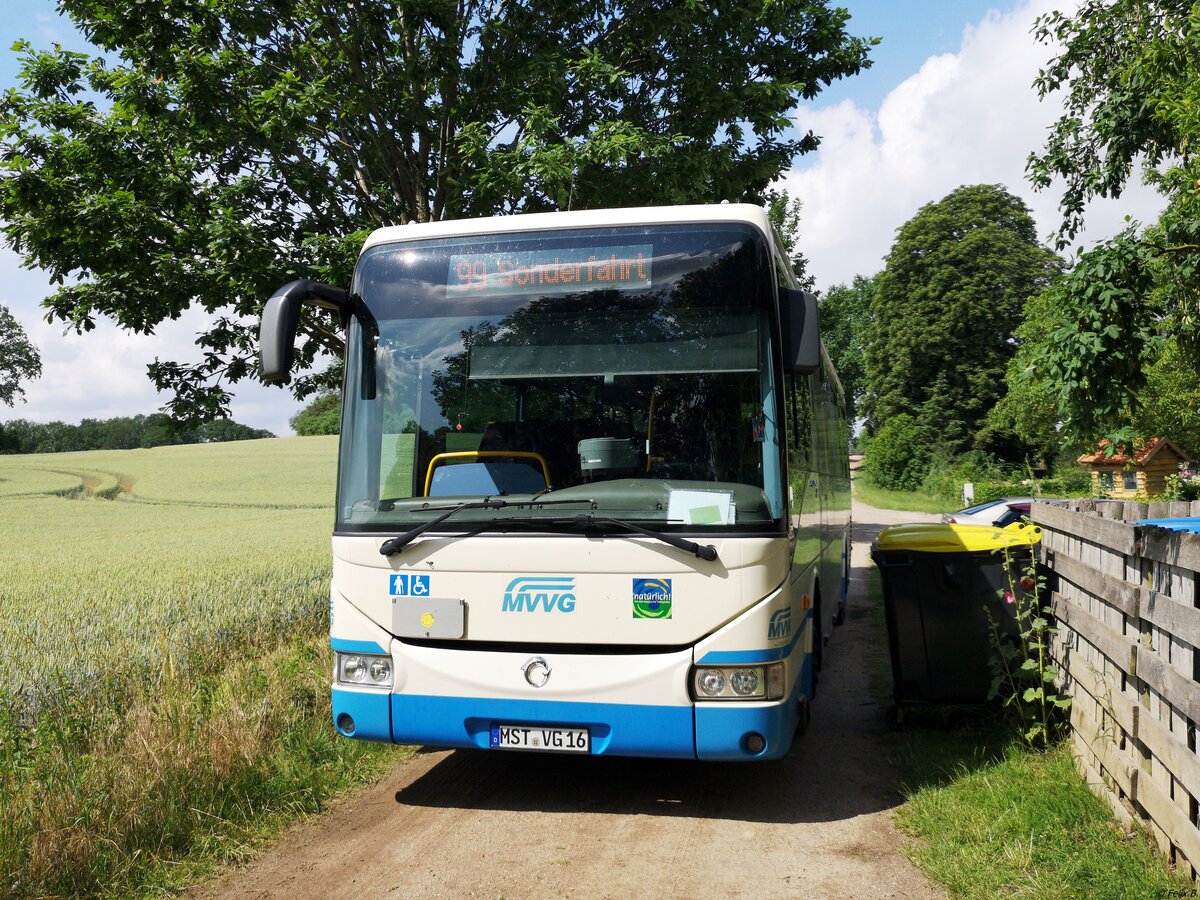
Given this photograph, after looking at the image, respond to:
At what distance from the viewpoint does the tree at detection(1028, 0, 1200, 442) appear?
1075 cm

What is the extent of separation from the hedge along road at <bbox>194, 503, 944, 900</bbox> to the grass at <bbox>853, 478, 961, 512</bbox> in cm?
3519

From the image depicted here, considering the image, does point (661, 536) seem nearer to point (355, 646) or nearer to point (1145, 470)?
point (355, 646)

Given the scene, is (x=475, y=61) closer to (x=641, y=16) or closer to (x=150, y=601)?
(x=641, y=16)

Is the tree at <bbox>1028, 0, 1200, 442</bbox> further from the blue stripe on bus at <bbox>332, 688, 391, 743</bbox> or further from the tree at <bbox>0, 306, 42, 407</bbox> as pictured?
the tree at <bbox>0, 306, 42, 407</bbox>

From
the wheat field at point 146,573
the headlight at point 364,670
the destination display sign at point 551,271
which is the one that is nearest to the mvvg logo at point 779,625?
the destination display sign at point 551,271

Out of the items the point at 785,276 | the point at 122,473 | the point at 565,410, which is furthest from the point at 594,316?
the point at 122,473

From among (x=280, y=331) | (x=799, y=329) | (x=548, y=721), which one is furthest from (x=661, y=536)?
(x=280, y=331)

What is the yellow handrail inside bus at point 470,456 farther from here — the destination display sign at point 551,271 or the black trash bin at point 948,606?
the black trash bin at point 948,606

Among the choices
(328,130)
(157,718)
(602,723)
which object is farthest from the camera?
(328,130)

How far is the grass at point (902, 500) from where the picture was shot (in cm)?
4176

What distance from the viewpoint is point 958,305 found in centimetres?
5128

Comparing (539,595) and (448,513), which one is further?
(448,513)

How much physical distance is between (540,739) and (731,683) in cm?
99

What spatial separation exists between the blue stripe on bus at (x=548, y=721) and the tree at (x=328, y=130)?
6528 millimetres
